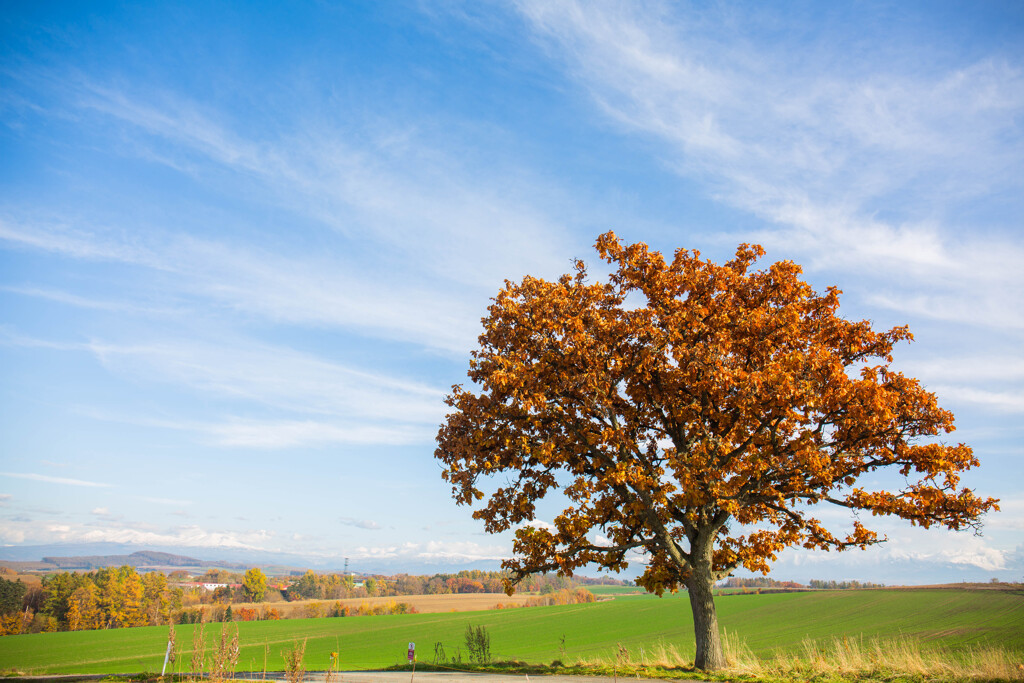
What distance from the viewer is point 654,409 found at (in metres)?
16.2

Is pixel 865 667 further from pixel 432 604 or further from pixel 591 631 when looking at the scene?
pixel 432 604

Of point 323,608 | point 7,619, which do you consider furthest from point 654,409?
point 7,619

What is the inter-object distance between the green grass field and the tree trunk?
1661cm

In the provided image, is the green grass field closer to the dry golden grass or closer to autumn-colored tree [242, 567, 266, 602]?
the dry golden grass

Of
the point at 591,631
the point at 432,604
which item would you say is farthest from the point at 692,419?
the point at 432,604

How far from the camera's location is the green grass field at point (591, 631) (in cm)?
3750

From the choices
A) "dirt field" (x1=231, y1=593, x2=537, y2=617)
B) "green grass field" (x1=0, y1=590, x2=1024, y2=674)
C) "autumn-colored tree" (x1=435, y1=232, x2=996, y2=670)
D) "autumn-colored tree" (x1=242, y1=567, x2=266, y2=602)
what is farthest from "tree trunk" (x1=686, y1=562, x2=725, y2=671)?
"autumn-colored tree" (x1=242, y1=567, x2=266, y2=602)

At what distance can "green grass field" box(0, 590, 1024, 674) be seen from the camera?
37.5 m

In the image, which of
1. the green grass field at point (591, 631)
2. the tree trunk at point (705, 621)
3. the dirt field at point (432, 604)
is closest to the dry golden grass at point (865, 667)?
the tree trunk at point (705, 621)

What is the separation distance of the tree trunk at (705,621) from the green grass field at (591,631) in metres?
16.6

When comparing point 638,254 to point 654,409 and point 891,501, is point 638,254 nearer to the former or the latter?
point 654,409

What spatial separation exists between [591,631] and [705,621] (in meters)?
44.8

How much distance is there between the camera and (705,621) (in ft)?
48.8

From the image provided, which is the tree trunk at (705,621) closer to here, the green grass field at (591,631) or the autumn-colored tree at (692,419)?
the autumn-colored tree at (692,419)
